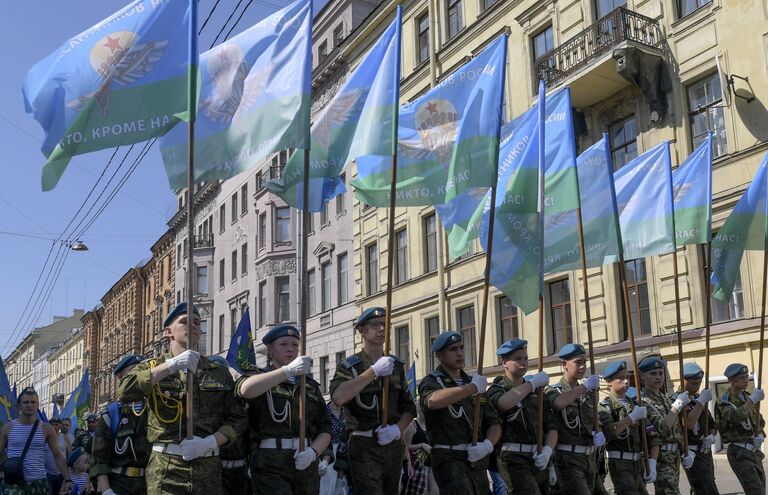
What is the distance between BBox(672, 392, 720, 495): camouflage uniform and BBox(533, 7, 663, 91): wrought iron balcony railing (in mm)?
11757

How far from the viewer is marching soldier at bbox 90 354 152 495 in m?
6.91

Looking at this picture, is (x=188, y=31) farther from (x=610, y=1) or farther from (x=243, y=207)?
(x=243, y=207)

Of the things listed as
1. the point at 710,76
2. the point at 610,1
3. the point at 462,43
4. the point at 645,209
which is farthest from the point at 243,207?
the point at 645,209

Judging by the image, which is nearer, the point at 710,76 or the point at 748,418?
the point at 748,418

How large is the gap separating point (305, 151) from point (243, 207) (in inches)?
1566

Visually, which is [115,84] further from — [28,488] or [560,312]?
[560,312]

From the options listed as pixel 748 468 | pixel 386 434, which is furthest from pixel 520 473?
pixel 748 468

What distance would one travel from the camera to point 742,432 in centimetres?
1062

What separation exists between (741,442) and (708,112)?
33.1ft

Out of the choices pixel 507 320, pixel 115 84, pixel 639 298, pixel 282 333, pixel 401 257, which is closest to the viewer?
pixel 115 84

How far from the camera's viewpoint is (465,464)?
23.9 ft

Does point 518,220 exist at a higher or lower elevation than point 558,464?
higher

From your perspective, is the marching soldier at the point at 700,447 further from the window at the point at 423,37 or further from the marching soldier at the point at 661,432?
the window at the point at 423,37

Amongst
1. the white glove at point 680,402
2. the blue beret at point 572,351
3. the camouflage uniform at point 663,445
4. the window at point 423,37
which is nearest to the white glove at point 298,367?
the blue beret at point 572,351
